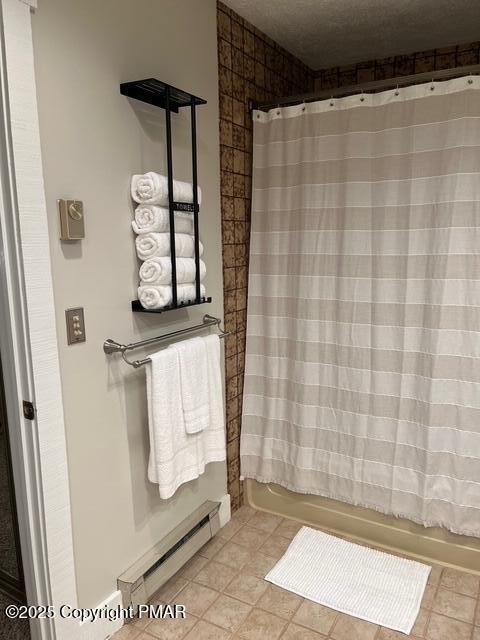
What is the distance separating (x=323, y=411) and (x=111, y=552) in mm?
1074

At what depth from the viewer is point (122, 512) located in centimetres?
180

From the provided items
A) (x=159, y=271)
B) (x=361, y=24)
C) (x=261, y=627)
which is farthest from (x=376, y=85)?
(x=261, y=627)

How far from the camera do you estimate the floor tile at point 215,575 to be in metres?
2.01

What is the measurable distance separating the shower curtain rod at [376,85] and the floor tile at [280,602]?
2070mm

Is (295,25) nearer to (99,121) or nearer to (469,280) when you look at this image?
(99,121)

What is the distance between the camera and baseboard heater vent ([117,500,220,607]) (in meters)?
1.79

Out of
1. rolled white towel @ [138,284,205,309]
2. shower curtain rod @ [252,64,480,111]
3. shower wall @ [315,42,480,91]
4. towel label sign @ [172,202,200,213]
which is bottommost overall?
rolled white towel @ [138,284,205,309]

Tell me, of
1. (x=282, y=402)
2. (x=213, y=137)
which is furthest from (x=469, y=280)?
(x=213, y=137)

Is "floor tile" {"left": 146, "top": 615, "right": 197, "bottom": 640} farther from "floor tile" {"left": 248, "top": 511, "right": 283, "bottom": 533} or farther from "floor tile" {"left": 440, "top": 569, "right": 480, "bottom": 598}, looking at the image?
"floor tile" {"left": 440, "top": 569, "right": 480, "bottom": 598}

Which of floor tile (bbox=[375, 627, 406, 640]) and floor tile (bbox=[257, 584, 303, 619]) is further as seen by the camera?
floor tile (bbox=[257, 584, 303, 619])

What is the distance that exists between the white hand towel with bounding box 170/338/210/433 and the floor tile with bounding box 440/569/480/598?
118 centimetres

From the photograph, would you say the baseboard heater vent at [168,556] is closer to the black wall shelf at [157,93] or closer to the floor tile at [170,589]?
the floor tile at [170,589]

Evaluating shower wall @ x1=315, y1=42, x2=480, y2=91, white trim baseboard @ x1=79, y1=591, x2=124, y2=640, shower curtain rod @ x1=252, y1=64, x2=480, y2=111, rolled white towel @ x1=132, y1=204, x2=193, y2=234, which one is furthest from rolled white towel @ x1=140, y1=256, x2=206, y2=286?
shower wall @ x1=315, y1=42, x2=480, y2=91

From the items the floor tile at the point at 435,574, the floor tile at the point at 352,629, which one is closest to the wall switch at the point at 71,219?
the floor tile at the point at 352,629
